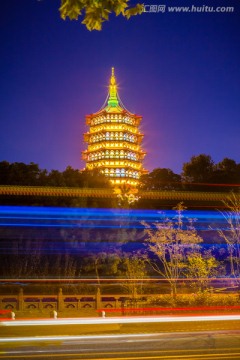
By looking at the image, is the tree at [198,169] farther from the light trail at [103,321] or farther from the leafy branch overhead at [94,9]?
the leafy branch overhead at [94,9]

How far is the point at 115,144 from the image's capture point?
58.3 meters

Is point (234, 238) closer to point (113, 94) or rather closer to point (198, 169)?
point (198, 169)

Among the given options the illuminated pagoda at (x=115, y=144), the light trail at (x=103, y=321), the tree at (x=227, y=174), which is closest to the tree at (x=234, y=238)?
the light trail at (x=103, y=321)

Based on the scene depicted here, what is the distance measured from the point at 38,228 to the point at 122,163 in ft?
100

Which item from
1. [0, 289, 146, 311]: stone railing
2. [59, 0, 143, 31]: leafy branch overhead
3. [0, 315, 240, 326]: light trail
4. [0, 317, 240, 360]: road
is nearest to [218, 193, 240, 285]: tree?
[0, 289, 146, 311]: stone railing

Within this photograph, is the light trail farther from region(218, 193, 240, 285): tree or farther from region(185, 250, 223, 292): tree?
region(218, 193, 240, 285): tree

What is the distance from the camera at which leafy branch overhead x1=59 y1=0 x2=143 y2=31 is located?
3.95 m

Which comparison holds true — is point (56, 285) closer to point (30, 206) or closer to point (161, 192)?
point (30, 206)

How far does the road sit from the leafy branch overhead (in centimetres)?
467

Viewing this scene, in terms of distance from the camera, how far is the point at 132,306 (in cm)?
1355

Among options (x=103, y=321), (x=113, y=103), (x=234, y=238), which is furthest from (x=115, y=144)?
(x=103, y=321)

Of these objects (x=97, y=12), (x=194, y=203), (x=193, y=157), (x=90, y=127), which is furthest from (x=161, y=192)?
(x=90, y=127)

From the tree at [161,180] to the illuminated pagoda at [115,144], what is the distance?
14.8 m

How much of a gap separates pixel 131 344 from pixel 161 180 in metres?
31.9
